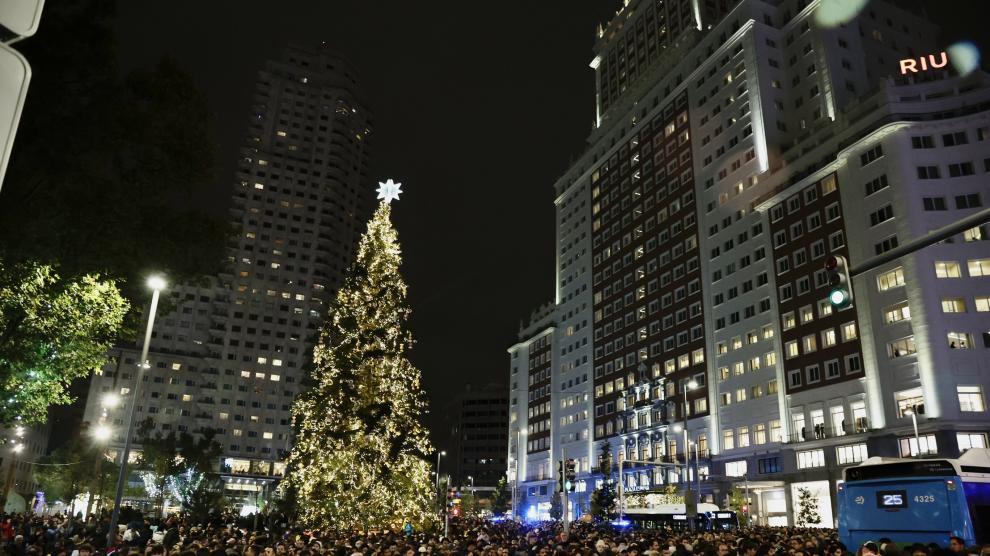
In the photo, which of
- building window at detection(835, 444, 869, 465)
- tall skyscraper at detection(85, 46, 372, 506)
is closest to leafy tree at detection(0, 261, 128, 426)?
building window at detection(835, 444, 869, 465)

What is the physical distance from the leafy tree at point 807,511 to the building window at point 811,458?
8.35 ft

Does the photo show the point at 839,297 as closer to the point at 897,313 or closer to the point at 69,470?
the point at 897,313

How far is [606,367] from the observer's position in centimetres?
10288

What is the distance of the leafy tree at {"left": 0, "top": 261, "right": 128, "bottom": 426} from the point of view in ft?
51.8

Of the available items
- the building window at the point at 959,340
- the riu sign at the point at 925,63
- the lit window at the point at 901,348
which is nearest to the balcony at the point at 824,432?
the lit window at the point at 901,348

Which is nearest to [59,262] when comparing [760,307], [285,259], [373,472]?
[373,472]

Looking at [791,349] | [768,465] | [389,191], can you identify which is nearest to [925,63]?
[791,349]

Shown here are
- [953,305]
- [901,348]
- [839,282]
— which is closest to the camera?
[839,282]

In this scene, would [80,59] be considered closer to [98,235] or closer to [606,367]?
[98,235]

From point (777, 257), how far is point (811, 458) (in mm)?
21223

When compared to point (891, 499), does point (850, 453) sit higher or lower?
higher

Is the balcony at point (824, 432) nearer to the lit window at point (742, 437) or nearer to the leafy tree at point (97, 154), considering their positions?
the lit window at point (742, 437)

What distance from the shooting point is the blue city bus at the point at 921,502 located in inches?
650

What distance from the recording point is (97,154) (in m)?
15.0
